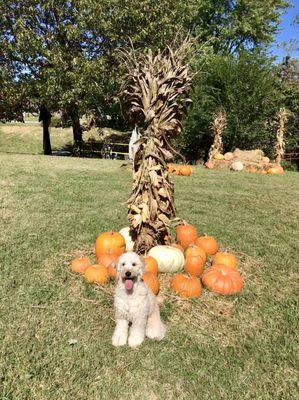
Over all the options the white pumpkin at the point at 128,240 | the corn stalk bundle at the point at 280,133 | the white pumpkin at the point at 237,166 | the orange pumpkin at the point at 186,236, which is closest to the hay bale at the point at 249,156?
the white pumpkin at the point at 237,166

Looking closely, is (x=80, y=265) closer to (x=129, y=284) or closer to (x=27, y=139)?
(x=129, y=284)

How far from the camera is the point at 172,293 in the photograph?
5301 millimetres

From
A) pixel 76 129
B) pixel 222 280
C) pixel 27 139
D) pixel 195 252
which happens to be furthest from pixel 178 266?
pixel 27 139

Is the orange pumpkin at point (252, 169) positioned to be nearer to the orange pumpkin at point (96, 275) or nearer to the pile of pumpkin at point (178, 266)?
the pile of pumpkin at point (178, 266)

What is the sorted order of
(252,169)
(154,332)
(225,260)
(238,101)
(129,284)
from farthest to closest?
(238,101) < (252,169) < (225,260) < (154,332) < (129,284)

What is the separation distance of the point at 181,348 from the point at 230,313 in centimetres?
101

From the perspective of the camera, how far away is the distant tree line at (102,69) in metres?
20.8

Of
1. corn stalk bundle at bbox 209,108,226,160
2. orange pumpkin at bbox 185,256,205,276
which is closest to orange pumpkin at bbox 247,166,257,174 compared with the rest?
corn stalk bundle at bbox 209,108,226,160

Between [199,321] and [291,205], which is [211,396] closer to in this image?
[199,321]

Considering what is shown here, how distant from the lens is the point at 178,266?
5.84 meters

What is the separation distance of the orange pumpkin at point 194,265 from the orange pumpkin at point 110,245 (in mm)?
1041

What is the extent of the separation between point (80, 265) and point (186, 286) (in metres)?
1.60

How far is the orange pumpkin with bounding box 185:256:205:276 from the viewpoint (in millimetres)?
5773

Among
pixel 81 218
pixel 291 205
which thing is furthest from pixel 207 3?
pixel 81 218
